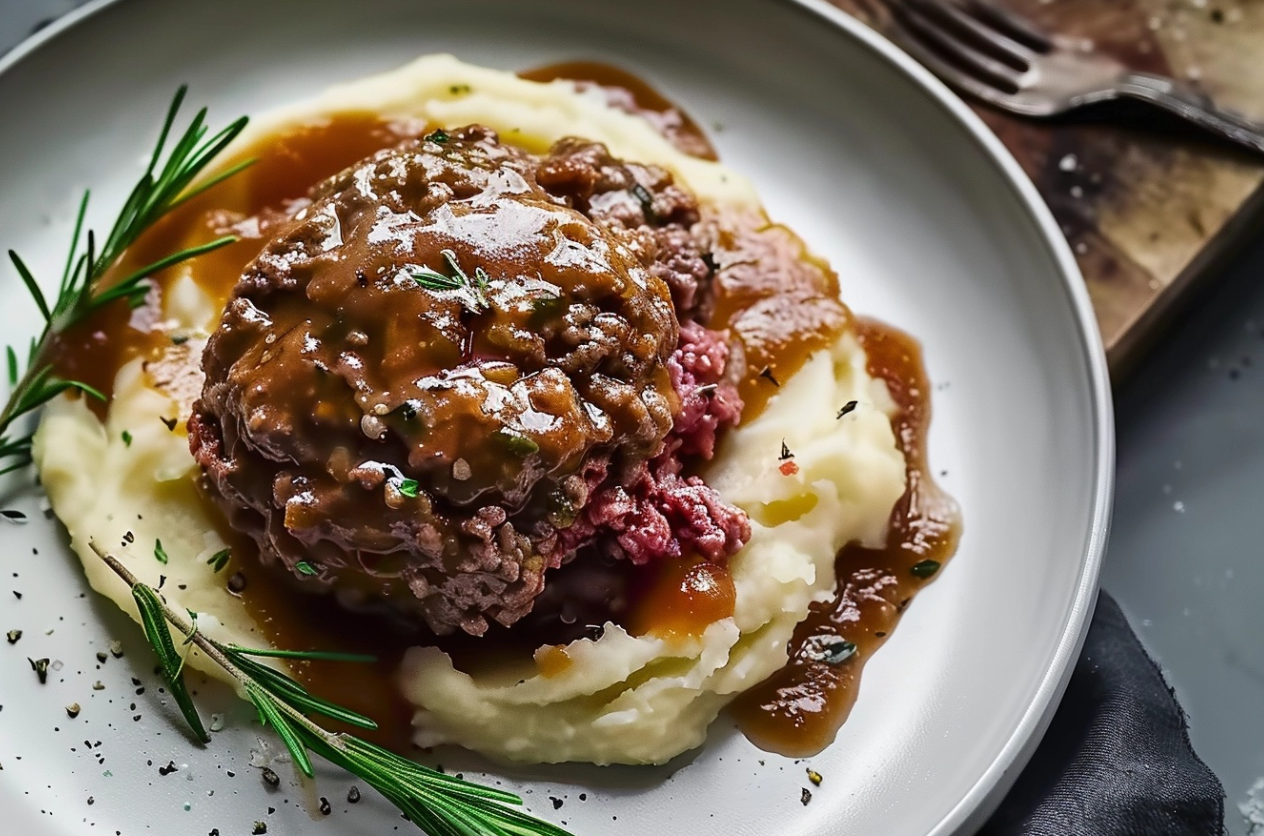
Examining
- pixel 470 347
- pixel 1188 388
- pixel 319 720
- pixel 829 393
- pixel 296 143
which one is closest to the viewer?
pixel 470 347

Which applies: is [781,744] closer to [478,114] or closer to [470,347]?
[470,347]

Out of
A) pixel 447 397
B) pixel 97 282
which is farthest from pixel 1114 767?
pixel 97 282

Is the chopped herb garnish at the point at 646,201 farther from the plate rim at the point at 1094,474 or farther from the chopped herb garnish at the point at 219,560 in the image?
the chopped herb garnish at the point at 219,560

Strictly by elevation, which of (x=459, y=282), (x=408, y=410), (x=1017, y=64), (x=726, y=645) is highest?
(x=1017, y=64)

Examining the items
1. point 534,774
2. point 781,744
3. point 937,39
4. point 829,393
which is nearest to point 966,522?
point 829,393

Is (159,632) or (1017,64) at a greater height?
(1017,64)

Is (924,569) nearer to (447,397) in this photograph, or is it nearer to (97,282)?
(447,397)

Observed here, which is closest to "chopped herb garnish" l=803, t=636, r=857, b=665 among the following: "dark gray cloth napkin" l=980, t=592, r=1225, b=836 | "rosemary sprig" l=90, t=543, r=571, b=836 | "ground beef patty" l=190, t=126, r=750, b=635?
"ground beef patty" l=190, t=126, r=750, b=635
